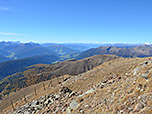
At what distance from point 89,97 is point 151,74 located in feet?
49.1

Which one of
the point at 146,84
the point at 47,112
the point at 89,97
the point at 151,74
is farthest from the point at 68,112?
the point at 151,74

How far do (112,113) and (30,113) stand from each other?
3322cm

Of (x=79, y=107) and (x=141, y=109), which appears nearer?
(x=141, y=109)

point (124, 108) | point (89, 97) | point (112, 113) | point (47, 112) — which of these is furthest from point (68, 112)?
point (124, 108)

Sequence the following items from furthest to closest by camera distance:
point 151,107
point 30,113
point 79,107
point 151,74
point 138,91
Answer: point 30,113
point 79,107
point 151,74
point 138,91
point 151,107

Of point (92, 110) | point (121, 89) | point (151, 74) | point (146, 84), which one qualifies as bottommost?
point (92, 110)

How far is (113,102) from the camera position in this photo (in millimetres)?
21500

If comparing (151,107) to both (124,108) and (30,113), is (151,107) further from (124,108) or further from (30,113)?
(30,113)

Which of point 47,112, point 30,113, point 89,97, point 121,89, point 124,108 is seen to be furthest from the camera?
point 30,113

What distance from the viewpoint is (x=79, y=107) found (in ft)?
86.7

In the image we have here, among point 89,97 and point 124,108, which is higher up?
point 124,108

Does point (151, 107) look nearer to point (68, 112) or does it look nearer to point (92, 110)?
point (92, 110)

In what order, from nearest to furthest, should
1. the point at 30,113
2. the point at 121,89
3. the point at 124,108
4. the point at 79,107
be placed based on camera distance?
the point at 124,108 → the point at 121,89 → the point at 79,107 → the point at 30,113

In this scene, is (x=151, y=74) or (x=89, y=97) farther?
(x=89, y=97)
